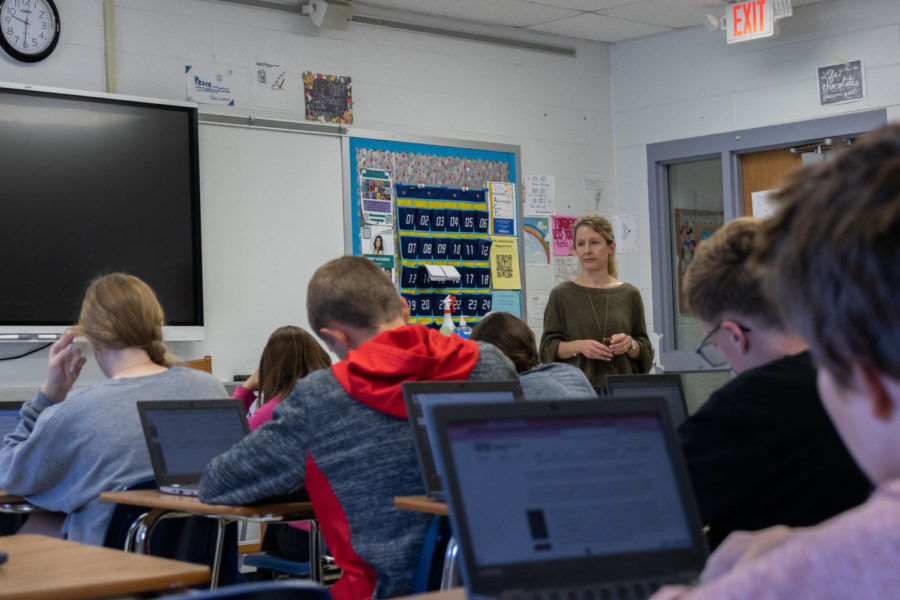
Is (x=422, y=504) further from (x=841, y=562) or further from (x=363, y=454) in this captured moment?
(x=841, y=562)

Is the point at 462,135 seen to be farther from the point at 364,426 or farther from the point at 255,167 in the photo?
the point at 364,426

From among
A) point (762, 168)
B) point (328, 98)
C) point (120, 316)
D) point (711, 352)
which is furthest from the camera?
point (762, 168)

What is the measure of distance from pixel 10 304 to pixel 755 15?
12.4 ft

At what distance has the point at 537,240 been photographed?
20.4 feet

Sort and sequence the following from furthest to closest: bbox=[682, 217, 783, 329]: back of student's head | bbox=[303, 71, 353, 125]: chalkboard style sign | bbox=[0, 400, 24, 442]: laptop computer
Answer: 1. bbox=[303, 71, 353, 125]: chalkboard style sign
2. bbox=[0, 400, 24, 442]: laptop computer
3. bbox=[682, 217, 783, 329]: back of student's head

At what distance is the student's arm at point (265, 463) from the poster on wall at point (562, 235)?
4033mm

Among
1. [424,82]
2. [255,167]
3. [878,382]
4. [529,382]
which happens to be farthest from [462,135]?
[878,382]

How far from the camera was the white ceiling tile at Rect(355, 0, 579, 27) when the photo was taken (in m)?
5.59

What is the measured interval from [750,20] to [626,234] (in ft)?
4.92

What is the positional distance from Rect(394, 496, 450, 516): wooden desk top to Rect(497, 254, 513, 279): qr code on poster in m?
3.90

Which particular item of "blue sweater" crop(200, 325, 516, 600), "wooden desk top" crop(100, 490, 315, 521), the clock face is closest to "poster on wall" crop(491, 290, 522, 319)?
the clock face

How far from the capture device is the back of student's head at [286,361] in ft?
11.5

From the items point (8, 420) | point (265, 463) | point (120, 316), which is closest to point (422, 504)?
point (265, 463)

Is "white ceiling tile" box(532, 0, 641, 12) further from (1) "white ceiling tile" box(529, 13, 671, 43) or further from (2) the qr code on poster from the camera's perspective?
(2) the qr code on poster
